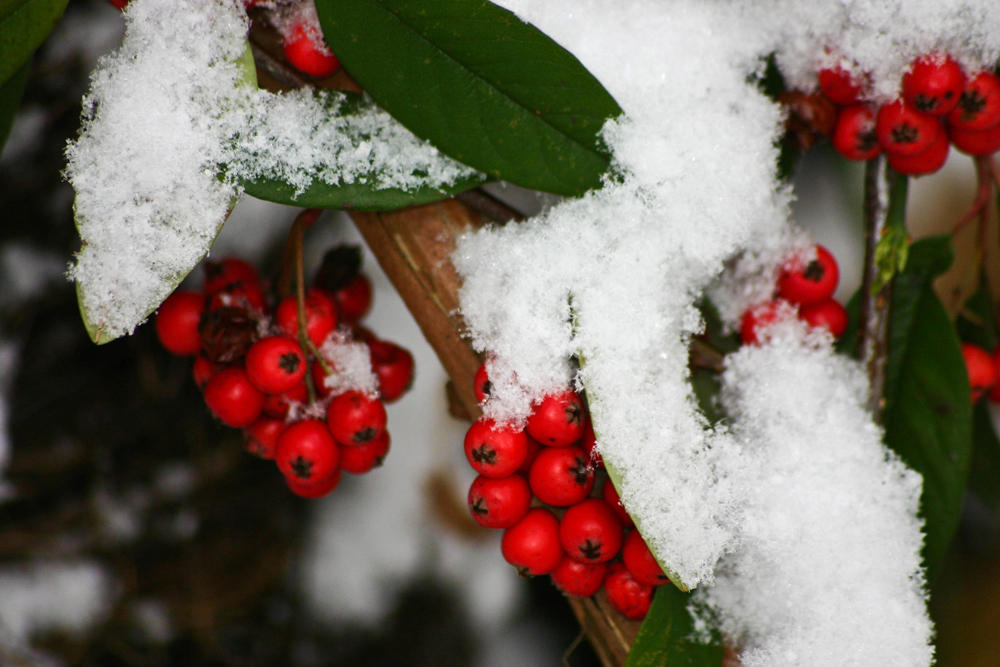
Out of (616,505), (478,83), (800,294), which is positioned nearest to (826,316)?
(800,294)

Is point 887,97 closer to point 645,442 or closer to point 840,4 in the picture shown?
point 840,4

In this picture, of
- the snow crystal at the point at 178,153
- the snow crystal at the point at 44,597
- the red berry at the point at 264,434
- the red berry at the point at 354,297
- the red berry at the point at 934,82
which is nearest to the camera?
the snow crystal at the point at 178,153

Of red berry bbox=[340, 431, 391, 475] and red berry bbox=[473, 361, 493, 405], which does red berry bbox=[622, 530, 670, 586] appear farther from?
red berry bbox=[340, 431, 391, 475]

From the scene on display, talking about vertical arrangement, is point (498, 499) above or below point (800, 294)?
below

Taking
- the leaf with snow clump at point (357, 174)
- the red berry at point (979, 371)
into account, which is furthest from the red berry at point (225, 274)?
the red berry at point (979, 371)

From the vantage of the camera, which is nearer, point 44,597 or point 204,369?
point 204,369

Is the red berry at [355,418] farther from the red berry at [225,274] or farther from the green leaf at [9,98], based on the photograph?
the green leaf at [9,98]

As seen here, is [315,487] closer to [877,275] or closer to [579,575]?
[579,575]

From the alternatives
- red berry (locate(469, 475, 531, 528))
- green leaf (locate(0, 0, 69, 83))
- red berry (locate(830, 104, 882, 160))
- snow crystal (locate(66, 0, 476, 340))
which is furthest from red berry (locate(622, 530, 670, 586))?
green leaf (locate(0, 0, 69, 83))
